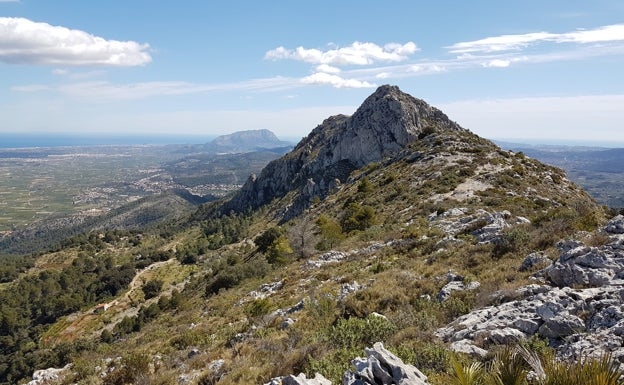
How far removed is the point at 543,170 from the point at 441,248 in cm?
4089

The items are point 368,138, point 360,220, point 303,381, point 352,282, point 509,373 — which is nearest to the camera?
point 509,373

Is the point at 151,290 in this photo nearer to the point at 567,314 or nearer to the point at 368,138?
the point at 567,314

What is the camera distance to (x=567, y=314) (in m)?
9.05

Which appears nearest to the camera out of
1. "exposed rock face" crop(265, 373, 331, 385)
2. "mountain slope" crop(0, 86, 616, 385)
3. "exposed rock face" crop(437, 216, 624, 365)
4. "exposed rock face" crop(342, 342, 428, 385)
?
"exposed rock face" crop(342, 342, 428, 385)

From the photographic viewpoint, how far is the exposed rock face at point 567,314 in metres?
8.02

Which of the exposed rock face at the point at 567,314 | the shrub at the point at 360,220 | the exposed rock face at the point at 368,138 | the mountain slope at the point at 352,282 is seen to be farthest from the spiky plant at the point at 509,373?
the exposed rock face at the point at 368,138

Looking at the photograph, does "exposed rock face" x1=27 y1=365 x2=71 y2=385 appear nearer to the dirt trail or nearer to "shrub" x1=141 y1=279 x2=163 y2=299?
the dirt trail

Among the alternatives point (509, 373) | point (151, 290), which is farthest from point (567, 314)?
point (151, 290)

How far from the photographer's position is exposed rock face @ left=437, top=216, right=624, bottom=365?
26.3ft

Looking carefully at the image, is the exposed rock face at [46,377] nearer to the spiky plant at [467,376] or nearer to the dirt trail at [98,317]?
the spiky plant at [467,376]

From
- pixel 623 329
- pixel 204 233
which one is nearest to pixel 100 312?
pixel 204 233

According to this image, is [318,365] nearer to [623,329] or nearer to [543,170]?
[623,329]

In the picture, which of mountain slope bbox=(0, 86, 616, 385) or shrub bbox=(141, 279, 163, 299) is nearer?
mountain slope bbox=(0, 86, 616, 385)

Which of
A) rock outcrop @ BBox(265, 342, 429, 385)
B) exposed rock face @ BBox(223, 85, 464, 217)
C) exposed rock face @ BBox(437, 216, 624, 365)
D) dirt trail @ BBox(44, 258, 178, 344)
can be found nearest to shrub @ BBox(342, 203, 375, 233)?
exposed rock face @ BBox(437, 216, 624, 365)
